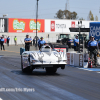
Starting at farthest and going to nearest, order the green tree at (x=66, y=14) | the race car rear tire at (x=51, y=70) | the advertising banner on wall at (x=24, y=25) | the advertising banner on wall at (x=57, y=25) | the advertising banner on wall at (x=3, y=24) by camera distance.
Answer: the green tree at (x=66, y=14), the advertising banner on wall at (x=57, y=25), the advertising banner on wall at (x=24, y=25), the advertising banner on wall at (x=3, y=24), the race car rear tire at (x=51, y=70)

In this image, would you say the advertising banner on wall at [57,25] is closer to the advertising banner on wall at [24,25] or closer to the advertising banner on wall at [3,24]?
the advertising banner on wall at [24,25]

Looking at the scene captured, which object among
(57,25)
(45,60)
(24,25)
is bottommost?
(45,60)

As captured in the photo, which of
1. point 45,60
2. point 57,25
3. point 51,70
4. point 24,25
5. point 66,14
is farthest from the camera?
point 66,14

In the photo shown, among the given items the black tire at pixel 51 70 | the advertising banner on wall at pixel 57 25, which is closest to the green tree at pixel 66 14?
the advertising banner on wall at pixel 57 25

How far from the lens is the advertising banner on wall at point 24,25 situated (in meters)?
68.3

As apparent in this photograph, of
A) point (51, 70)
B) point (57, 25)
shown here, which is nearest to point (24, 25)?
point (57, 25)

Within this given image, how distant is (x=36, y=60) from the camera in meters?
12.2

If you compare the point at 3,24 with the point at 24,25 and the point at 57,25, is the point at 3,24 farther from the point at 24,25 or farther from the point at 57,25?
the point at 57,25

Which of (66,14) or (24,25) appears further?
(66,14)

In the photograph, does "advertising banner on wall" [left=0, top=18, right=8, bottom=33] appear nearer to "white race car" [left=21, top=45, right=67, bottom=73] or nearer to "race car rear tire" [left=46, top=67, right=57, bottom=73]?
"race car rear tire" [left=46, top=67, right=57, bottom=73]

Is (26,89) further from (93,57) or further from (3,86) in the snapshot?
(93,57)

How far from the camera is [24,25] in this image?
228 ft

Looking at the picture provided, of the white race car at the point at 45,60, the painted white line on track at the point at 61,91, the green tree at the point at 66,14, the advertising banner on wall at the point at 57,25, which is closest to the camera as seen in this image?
the painted white line on track at the point at 61,91

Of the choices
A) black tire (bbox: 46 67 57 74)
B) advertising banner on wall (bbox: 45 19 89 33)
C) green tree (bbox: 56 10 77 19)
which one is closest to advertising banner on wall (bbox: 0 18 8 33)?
advertising banner on wall (bbox: 45 19 89 33)
